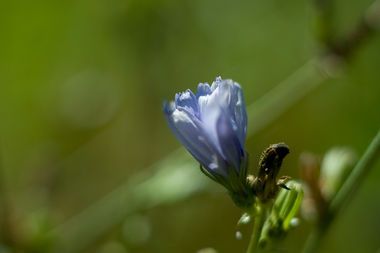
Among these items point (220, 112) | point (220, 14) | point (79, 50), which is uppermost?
point (79, 50)

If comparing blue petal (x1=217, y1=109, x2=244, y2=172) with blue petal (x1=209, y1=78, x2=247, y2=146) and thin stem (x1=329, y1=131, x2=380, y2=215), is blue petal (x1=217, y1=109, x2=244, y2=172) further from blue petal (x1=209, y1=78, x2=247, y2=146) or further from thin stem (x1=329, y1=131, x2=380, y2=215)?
thin stem (x1=329, y1=131, x2=380, y2=215)

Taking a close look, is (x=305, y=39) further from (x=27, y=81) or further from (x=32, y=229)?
(x=32, y=229)

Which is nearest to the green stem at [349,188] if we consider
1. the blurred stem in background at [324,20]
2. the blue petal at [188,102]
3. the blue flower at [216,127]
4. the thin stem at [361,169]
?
the thin stem at [361,169]

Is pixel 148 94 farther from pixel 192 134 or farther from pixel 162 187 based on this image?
pixel 192 134

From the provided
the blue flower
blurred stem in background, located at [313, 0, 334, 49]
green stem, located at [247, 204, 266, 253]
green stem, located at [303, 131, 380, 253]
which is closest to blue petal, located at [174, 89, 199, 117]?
the blue flower

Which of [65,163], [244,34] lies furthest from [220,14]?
[65,163]

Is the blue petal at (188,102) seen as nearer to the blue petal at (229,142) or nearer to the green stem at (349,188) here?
the blue petal at (229,142)
